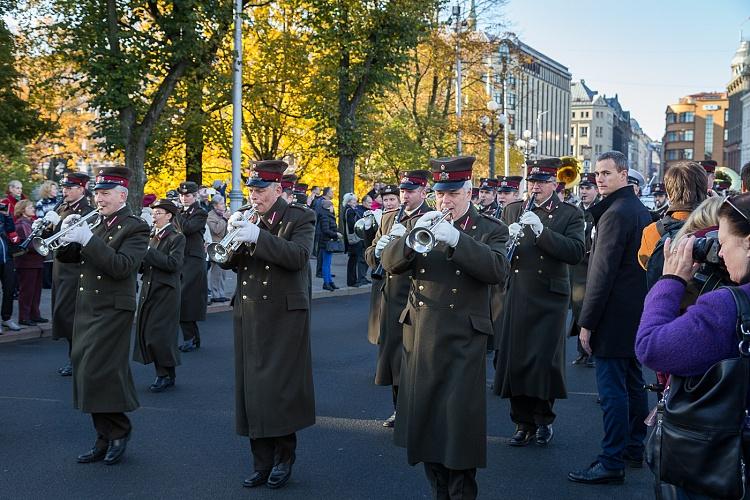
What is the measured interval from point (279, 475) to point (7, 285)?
830 centimetres

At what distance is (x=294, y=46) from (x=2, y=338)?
21165 mm

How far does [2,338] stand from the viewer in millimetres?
12820

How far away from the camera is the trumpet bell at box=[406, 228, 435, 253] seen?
5039 millimetres

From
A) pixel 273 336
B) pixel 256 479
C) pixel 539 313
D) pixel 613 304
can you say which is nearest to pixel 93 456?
pixel 256 479

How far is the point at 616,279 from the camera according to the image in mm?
6527

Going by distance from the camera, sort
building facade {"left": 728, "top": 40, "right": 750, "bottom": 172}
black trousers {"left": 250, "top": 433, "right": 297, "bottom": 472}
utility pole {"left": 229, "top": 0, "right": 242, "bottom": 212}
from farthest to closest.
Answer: building facade {"left": 728, "top": 40, "right": 750, "bottom": 172}
utility pole {"left": 229, "top": 0, "right": 242, "bottom": 212}
black trousers {"left": 250, "top": 433, "right": 297, "bottom": 472}

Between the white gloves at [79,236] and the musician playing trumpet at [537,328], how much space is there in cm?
330

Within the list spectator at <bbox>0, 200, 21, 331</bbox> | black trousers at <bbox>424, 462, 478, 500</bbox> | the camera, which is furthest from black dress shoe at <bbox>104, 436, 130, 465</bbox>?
spectator at <bbox>0, 200, 21, 331</bbox>

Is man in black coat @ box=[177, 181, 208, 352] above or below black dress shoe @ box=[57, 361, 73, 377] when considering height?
above

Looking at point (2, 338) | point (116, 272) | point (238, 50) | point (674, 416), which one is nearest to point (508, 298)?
point (116, 272)

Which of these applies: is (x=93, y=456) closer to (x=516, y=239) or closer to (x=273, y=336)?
(x=273, y=336)

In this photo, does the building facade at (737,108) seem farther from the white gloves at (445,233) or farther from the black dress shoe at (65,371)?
the white gloves at (445,233)

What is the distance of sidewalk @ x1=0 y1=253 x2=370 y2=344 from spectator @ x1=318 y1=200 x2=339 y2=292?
0.22 m

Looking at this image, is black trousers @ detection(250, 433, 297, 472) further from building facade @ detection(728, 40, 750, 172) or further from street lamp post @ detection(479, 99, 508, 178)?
building facade @ detection(728, 40, 750, 172)
